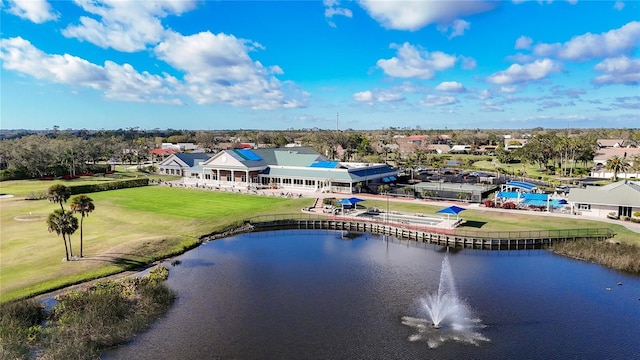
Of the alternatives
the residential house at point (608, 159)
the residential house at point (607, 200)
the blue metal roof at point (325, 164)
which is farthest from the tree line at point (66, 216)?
the residential house at point (608, 159)

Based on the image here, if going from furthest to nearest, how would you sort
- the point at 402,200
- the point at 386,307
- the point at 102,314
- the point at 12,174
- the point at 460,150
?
the point at 460,150, the point at 12,174, the point at 402,200, the point at 386,307, the point at 102,314

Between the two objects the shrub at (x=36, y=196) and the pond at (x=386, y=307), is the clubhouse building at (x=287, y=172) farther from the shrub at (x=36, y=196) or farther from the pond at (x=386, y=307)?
the pond at (x=386, y=307)

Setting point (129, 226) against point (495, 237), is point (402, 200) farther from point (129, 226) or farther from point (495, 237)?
point (129, 226)

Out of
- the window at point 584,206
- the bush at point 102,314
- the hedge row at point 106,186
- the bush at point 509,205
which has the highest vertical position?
the hedge row at point 106,186

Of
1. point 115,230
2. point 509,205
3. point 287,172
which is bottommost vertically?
point 115,230

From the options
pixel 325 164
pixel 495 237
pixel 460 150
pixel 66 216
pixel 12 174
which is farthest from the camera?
pixel 460 150

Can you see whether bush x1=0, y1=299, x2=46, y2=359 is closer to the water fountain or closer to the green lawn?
the green lawn

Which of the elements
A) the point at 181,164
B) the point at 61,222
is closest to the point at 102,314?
the point at 61,222
